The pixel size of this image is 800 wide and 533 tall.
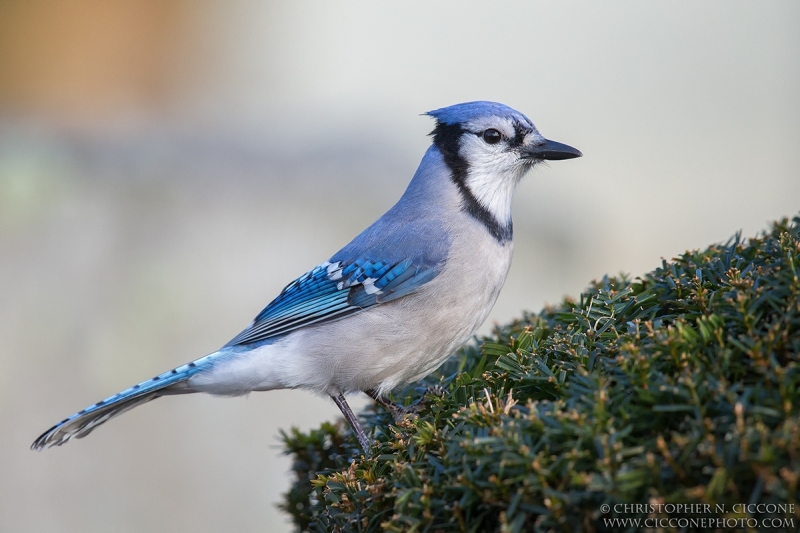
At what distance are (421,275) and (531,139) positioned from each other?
2.52 feet

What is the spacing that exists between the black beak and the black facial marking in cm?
25

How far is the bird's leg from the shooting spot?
2152mm

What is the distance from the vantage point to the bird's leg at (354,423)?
2.15 meters

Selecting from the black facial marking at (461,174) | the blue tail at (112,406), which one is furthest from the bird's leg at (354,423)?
the black facial marking at (461,174)

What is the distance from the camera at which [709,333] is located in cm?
145

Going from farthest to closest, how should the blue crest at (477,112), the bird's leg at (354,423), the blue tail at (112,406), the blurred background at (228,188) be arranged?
the blurred background at (228,188) < the blue crest at (477,112) < the blue tail at (112,406) < the bird's leg at (354,423)

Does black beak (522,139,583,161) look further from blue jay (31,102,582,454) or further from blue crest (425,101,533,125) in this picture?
blue crest (425,101,533,125)

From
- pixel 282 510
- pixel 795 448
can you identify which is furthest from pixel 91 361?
pixel 795 448

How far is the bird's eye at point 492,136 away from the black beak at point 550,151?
0.11m

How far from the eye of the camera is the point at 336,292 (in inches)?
113

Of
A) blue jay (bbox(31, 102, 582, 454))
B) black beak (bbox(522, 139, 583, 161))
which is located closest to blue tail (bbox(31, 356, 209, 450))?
blue jay (bbox(31, 102, 582, 454))

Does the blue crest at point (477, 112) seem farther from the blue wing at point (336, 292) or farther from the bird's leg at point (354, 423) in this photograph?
the bird's leg at point (354, 423)

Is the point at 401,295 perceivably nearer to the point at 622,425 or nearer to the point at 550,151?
the point at 550,151

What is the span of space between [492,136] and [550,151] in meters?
0.23
